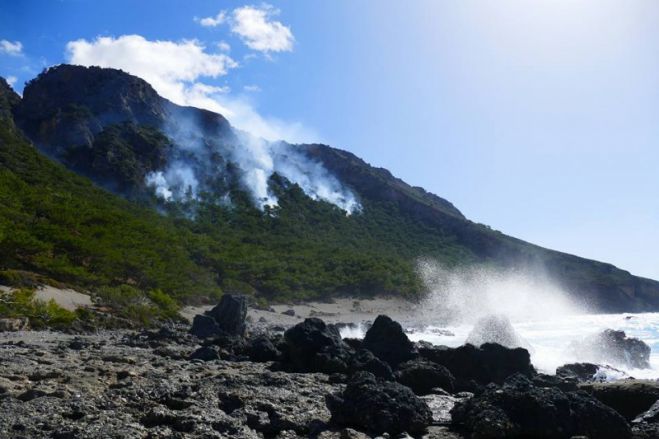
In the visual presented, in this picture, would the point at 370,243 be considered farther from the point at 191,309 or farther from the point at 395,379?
the point at 395,379

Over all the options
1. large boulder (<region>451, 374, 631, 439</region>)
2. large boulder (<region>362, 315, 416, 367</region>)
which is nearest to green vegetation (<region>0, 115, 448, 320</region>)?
large boulder (<region>362, 315, 416, 367</region>)

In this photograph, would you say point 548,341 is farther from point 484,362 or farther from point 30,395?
point 30,395

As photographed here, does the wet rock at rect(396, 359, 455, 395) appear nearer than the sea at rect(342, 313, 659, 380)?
Yes

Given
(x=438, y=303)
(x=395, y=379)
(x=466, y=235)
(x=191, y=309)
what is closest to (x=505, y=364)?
(x=395, y=379)

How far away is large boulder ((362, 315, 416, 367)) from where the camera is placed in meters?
15.4

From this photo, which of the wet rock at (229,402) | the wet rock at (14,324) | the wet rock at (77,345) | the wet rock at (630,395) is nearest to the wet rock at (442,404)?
the wet rock at (630,395)

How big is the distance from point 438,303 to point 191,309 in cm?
3818

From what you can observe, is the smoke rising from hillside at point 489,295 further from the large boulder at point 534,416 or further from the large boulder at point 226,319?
the large boulder at point 534,416

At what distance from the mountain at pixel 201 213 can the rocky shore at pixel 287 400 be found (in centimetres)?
1641

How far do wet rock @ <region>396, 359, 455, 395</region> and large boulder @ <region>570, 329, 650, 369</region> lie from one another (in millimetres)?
19050

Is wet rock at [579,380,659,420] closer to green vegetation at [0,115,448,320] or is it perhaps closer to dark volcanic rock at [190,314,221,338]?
dark volcanic rock at [190,314,221,338]

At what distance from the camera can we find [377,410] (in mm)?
8266

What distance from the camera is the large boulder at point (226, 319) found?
20.3 meters

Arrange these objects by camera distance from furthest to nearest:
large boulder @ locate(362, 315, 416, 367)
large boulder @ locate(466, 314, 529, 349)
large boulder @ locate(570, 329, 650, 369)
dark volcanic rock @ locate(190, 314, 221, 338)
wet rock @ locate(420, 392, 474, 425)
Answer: large boulder @ locate(466, 314, 529, 349), large boulder @ locate(570, 329, 650, 369), dark volcanic rock @ locate(190, 314, 221, 338), large boulder @ locate(362, 315, 416, 367), wet rock @ locate(420, 392, 474, 425)
